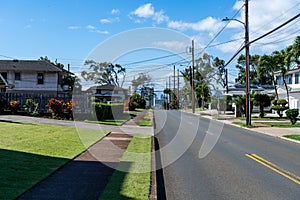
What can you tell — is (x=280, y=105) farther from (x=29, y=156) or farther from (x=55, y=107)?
(x=29, y=156)

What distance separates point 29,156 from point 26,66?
3816 centimetres

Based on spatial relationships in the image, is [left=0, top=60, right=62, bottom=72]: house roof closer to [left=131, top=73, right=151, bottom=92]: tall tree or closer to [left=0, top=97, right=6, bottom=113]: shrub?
[left=0, top=97, right=6, bottom=113]: shrub

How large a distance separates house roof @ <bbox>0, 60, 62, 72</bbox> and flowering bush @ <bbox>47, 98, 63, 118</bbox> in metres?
18.4

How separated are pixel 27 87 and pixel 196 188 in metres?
41.4

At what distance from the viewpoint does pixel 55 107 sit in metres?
27.2

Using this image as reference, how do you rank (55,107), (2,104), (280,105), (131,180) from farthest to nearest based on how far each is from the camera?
1. (280,105)
2. (2,104)
3. (55,107)
4. (131,180)

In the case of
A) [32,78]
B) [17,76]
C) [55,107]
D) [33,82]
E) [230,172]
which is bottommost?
[230,172]

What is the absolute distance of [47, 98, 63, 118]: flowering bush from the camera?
2709cm

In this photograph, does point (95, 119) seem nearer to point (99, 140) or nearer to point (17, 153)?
point (99, 140)

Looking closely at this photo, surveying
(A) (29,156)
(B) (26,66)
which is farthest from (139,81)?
(A) (29,156)

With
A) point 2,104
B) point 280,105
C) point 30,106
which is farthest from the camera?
point 280,105

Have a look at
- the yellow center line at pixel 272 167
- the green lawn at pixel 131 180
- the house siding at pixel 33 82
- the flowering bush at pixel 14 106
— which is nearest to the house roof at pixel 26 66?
the house siding at pixel 33 82

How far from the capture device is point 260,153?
1338 centimetres

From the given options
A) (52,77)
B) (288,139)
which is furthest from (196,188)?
(52,77)
